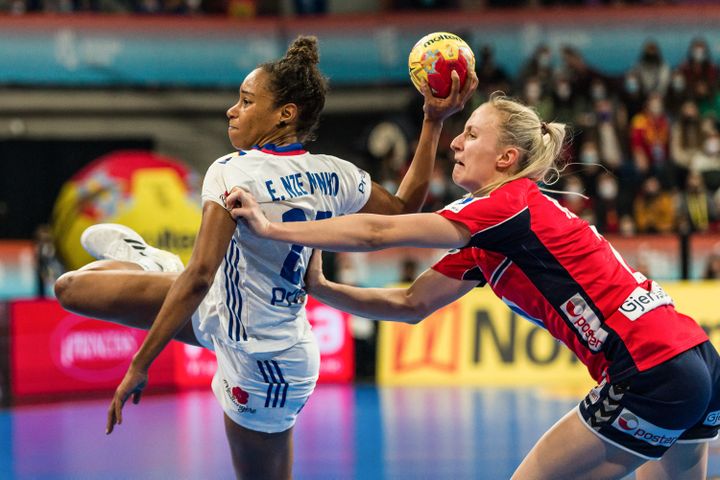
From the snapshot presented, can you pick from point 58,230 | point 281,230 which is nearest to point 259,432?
point 281,230

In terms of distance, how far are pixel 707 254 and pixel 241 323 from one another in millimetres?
8793

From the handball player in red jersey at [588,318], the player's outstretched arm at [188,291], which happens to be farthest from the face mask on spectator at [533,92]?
the player's outstretched arm at [188,291]

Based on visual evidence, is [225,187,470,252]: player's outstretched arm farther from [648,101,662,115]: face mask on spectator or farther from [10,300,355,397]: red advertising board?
[648,101,662,115]: face mask on spectator

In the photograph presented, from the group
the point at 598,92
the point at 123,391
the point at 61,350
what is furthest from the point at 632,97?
the point at 123,391

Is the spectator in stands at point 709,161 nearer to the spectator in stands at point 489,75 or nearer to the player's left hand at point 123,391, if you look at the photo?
the spectator in stands at point 489,75

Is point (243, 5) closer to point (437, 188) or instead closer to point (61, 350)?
point (437, 188)

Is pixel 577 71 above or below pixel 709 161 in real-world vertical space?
above

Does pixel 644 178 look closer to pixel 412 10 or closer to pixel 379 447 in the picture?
pixel 412 10

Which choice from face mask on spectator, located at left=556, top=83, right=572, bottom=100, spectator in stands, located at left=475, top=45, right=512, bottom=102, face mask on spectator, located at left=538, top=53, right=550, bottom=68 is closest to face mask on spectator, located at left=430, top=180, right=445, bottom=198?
spectator in stands, located at left=475, top=45, right=512, bottom=102

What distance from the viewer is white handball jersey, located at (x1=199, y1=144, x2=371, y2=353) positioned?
355cm

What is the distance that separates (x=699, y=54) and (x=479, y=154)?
42.0 ft

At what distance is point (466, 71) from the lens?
401cm

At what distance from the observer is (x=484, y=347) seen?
34.0 ft

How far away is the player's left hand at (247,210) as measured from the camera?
3271mm
